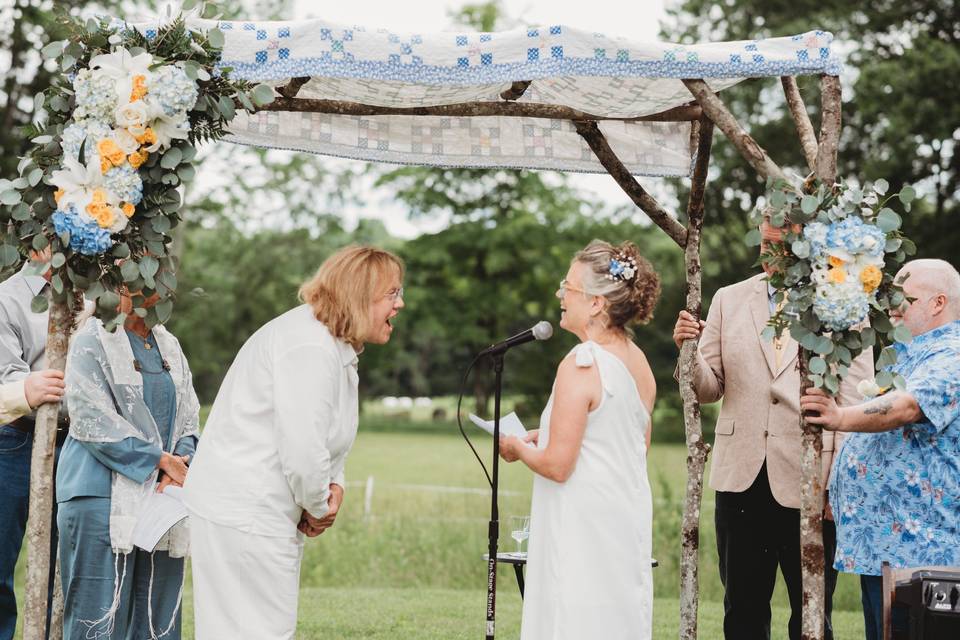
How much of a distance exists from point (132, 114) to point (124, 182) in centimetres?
23

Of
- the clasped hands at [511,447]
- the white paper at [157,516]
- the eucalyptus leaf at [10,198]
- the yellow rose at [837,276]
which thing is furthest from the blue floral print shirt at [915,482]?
the eucalyptus leaf at [10,198]

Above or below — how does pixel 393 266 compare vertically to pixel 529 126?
below

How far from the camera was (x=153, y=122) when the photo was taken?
11.9ft

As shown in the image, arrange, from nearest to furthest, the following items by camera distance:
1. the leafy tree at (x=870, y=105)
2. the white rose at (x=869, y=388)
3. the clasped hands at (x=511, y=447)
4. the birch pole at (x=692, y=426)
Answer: the clasped hands at (x=511, y=447) → the white rose at (x=869, y=388) → the birch pole at (x=692, y=426) → the leafy tree at (x=870, y=105)

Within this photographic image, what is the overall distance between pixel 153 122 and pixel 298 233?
2643 centimetres

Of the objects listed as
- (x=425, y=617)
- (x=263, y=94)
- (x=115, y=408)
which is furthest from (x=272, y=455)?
(x=425, y=617)

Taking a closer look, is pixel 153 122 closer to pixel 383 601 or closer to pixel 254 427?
pixel 254 427

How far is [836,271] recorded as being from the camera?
141 inches

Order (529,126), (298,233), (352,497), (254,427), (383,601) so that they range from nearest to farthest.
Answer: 1. (254,427)
2. (529,126)
3. (383,601)
4. (352,497)
5. (298,233)

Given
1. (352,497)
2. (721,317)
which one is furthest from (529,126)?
(352,497)

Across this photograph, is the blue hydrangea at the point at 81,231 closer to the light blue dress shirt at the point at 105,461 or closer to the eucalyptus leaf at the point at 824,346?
the light blue dress shirt at the point at 105,461

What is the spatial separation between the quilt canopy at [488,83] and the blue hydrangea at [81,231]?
73cm

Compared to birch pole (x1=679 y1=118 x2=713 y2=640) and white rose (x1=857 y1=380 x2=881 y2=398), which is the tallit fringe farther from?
white rose (x1=857 y1=380 x2=881 y2=398)

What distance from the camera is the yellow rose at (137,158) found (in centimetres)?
358
